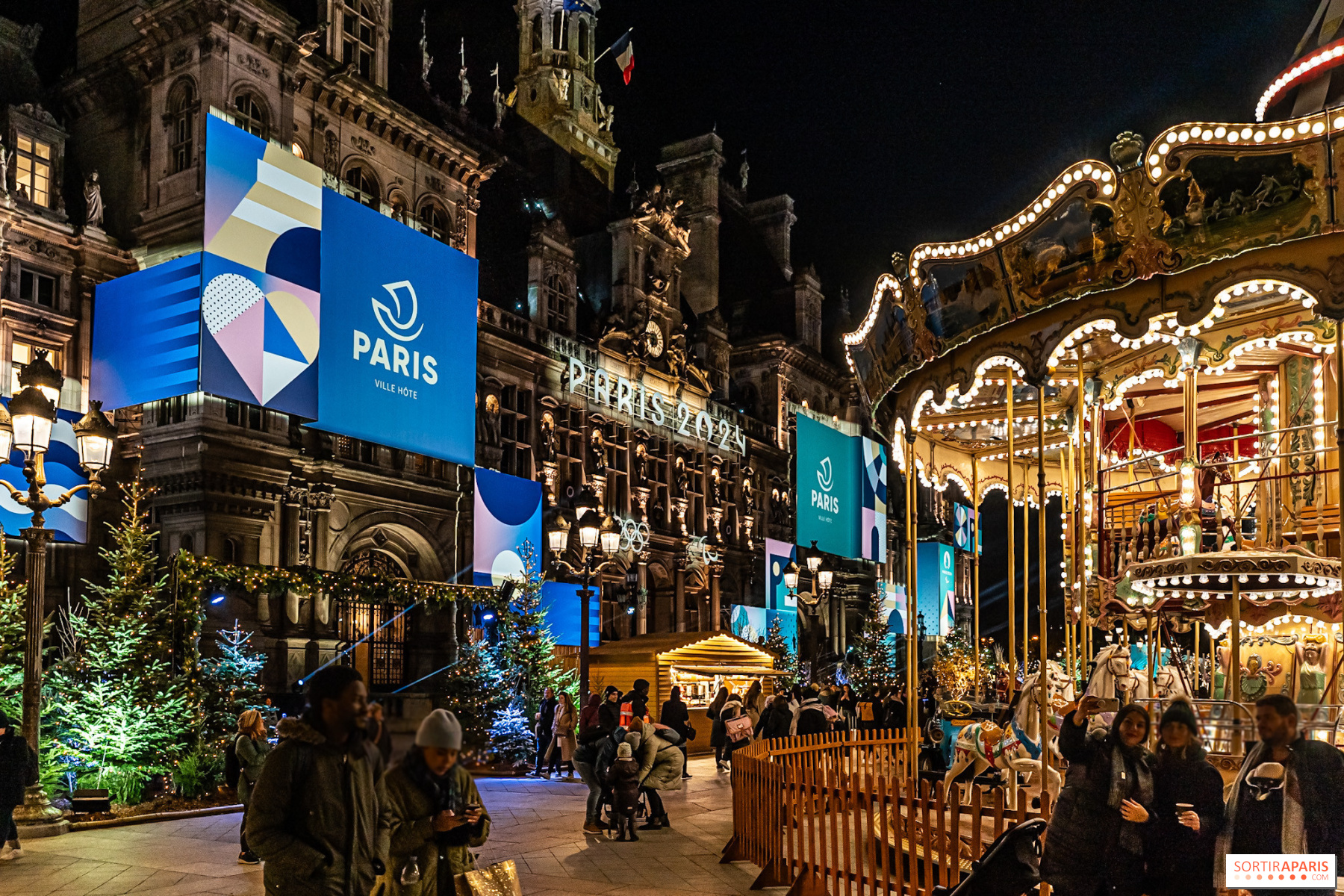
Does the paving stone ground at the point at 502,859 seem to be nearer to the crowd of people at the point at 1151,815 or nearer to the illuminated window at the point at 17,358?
the crowd of people at the point at 1151,815

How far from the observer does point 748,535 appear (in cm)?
4191

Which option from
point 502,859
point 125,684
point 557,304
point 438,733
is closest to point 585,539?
point 125,684

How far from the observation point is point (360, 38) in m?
27.5

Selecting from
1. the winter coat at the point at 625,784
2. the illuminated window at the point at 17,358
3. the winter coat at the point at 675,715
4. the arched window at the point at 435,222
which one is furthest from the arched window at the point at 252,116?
the winter coat at the point at 625,784

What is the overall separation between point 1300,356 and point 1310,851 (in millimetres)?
9943

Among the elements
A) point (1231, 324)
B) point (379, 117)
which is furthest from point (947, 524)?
point (1231, 324)

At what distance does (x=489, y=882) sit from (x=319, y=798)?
1009mm

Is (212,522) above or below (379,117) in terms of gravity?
below

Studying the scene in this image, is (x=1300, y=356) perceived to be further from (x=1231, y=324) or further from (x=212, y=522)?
(x=212, y=522)

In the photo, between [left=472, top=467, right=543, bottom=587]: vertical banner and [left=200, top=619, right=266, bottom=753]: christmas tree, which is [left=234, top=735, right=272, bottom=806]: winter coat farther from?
[left=472, top=467, right=543, bottom=587]: vertical banner

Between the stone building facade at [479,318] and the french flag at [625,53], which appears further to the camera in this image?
the french flag at [625,53]

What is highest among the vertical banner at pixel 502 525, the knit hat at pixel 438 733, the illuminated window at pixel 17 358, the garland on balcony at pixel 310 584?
the illuminated window at pixel 17 358

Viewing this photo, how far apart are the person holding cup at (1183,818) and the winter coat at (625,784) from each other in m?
7.36

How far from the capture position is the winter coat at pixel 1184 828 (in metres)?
6.30
